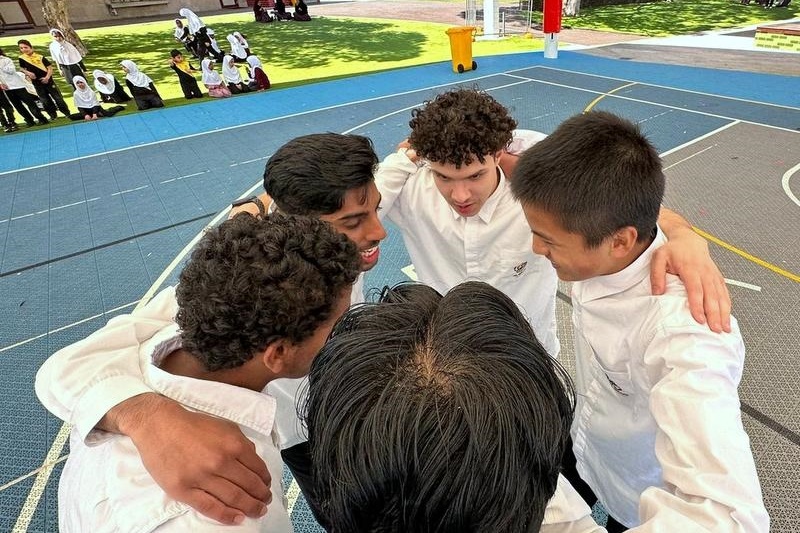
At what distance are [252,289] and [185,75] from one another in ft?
38.8

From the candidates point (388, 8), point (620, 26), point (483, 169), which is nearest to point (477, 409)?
point (483, 169)

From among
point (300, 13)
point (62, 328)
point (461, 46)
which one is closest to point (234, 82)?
point (461, 46)

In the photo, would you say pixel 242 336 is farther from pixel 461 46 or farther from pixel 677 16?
pixel 677 16

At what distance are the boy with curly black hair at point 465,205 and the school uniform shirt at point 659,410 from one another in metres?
0.41

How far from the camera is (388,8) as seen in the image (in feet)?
83.1

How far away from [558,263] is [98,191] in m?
7.00

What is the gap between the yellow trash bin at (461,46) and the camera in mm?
10945

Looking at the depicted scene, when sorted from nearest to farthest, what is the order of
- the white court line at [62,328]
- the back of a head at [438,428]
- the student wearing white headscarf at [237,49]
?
1. the back of a head at [438,428]
2. the white court line at [62,328]
3. the student wearing white headscarf at [237,49]

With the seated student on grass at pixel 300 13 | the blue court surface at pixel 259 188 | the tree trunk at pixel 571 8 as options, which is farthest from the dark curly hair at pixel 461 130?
the seated student on grass at pixel 300 13

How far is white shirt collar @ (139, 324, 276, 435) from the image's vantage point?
3.59 feet

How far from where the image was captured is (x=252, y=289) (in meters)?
1.05

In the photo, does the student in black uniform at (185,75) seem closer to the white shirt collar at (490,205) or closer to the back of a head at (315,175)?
the back of a head at (315,175)

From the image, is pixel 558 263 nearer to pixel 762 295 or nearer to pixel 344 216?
pixel 344 216

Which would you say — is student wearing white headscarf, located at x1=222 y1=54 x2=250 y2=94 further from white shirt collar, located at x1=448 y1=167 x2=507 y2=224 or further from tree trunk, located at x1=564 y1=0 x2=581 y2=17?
tree trunk, located at x1=564 y1=0 x2=581 y2=17
